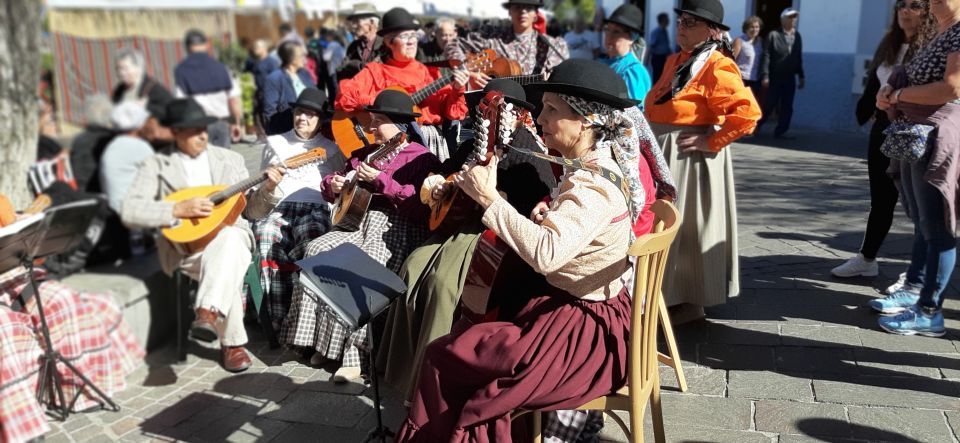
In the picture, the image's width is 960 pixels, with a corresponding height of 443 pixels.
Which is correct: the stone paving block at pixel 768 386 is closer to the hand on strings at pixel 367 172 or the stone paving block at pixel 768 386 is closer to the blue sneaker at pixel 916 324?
the blue sneaker at pixel 916 324

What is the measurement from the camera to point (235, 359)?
452 centimetres

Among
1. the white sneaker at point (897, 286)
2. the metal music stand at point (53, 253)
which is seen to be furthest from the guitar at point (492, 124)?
the white sneaker at point (897, 286)

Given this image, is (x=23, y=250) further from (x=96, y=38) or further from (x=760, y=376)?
(x=96, y=38)

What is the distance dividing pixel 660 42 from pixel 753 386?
410 inches

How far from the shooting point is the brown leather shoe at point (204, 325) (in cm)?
434

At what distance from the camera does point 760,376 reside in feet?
12.4

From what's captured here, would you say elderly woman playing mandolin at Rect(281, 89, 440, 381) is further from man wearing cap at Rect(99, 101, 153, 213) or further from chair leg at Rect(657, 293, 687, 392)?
man wearing cap at Rect(99, 101, 153, 213)

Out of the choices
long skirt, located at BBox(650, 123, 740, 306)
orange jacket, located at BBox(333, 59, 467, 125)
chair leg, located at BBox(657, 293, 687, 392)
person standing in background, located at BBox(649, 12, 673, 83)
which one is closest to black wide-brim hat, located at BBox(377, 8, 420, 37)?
orange jacket, located at BBox(333, 59, 467, 125)

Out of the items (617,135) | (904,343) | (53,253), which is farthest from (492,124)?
(53,253)

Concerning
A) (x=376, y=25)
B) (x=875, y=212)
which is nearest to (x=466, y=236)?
(x=875, y=212)

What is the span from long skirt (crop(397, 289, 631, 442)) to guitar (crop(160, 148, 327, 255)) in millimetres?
2287

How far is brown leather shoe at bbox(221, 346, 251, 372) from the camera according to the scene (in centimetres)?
450

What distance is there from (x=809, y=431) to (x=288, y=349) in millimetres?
2755

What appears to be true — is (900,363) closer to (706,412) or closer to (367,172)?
(706,412)
